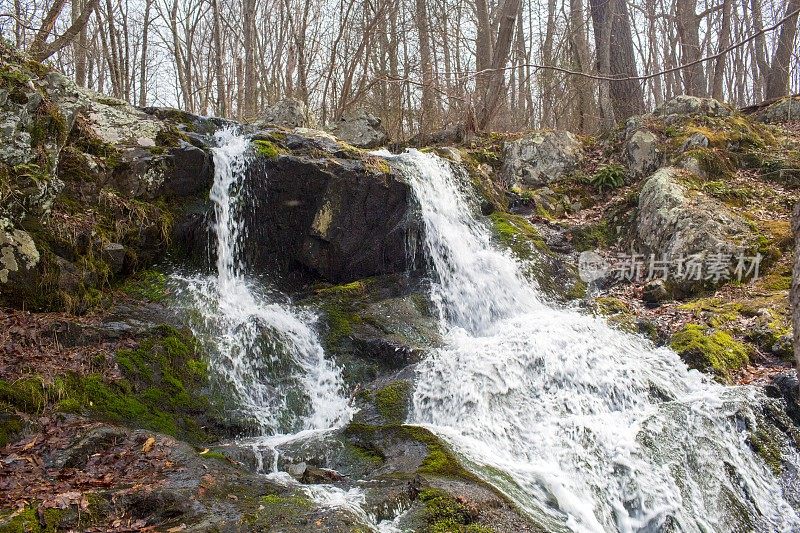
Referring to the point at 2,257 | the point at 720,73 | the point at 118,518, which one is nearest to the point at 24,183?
the point at 2,257

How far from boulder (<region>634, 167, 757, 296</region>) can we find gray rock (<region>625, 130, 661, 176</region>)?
4.11 ft

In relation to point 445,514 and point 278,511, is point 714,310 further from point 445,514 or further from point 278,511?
point 278,511

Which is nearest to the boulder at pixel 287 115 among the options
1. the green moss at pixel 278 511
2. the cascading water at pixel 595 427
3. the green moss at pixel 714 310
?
the cascading water at pixel 595 427

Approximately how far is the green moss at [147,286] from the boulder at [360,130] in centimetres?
684

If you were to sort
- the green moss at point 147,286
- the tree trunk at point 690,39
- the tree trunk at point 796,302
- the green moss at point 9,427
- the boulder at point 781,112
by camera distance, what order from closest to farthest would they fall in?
the tree trunk at point 796,302 → the green moss at point 9,427 → the green moss at point 147,286 → the boulder at point 781,112 → the tree trunk at point 690,39

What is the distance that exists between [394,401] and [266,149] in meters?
4.73

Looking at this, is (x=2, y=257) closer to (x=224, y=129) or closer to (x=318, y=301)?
(x=318, y=301)

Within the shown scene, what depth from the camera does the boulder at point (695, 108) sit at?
41.2 feet

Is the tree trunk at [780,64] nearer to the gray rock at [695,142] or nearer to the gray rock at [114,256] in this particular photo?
the gray rock at [695,142]

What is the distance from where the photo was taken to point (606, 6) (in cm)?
1364

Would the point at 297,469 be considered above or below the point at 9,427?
below

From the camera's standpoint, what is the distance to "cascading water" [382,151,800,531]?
194 inches

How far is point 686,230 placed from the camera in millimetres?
9352

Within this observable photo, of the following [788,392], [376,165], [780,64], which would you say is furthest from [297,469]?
[780,64]
